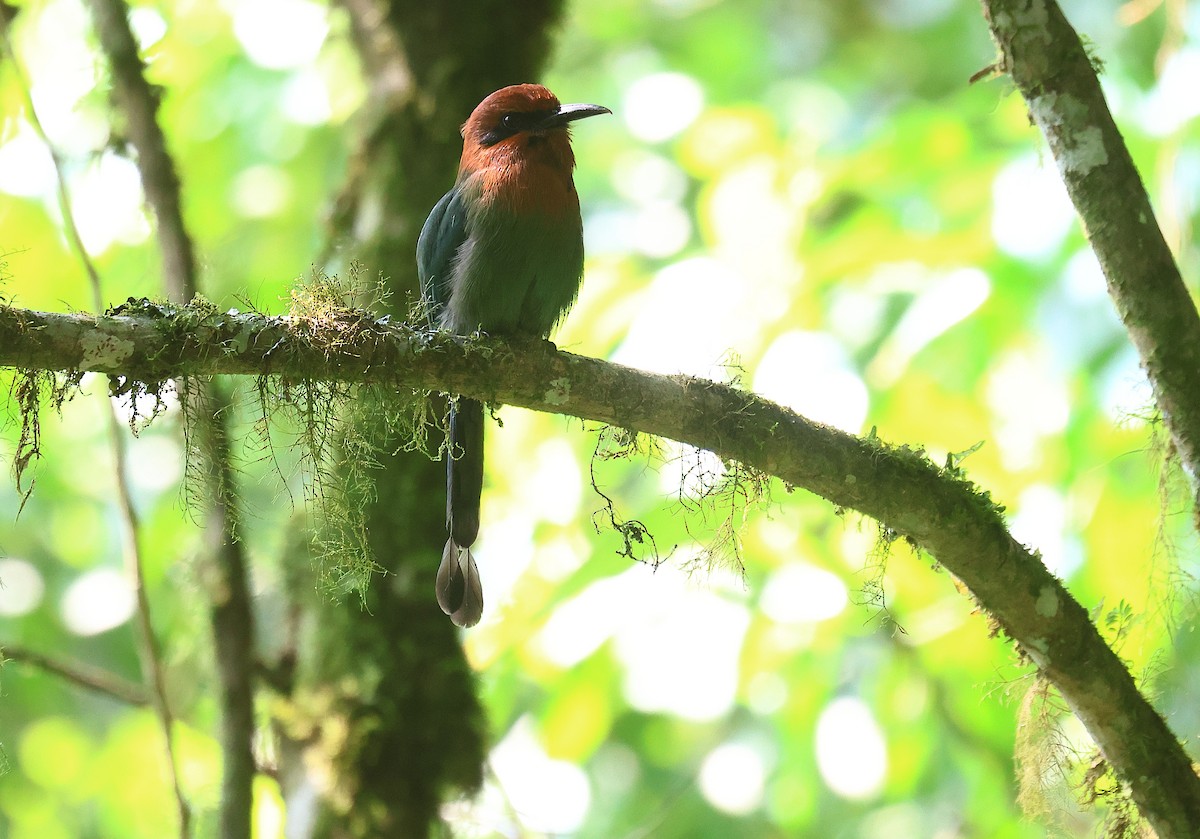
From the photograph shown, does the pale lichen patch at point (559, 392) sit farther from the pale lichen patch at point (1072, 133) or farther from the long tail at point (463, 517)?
the pale lichen patch at point (1072, 133)

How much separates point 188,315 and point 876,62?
226 inches

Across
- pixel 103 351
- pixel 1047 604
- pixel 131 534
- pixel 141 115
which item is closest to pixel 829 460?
pixel 1047 604

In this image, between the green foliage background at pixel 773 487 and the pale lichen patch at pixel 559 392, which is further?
the green foliage background at pixel 773 487

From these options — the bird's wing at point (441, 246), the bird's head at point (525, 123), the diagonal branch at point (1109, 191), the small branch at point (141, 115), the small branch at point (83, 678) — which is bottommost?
the diagonal branch at point (1109, 191)

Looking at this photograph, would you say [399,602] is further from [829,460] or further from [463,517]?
[829,460]

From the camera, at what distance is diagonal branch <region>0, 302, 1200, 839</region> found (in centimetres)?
201

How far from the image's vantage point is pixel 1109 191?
7.72 feet

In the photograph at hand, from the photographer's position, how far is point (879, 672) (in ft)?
13.9

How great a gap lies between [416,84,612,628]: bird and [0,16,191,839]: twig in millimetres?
971

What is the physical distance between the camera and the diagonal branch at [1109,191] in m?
2.34

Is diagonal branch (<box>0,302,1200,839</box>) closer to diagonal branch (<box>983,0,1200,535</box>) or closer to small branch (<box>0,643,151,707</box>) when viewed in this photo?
diagonal branch (<box>983,0,1200,535</box>)

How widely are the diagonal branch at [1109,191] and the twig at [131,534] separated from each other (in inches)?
99.6

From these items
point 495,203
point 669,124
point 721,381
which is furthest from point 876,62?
point 721,381

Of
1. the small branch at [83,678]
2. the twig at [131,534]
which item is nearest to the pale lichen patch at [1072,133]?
the twig at [131,534]
